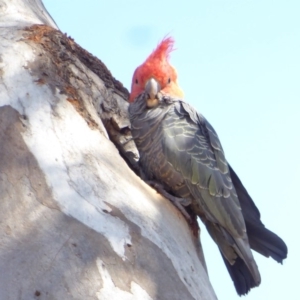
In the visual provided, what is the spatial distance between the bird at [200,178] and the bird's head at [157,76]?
17 mm

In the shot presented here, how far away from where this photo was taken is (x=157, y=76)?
483 centimetres

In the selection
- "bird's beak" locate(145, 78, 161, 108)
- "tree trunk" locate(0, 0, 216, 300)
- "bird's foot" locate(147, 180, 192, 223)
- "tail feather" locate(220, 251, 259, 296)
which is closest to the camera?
"tree trunk" locate(0, 0, 216, 300)

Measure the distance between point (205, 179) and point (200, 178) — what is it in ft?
0.13

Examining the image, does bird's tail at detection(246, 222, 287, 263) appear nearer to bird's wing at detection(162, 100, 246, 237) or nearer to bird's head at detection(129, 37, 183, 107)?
bird's wing at detection(162, 100, 246, 237)

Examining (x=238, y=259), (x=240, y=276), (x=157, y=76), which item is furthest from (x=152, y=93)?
(x=240, y=276)

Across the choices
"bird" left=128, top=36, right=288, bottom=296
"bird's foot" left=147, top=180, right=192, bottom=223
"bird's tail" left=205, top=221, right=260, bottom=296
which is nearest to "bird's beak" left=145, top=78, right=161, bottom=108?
"bird" left=128, top=36, right=288, bottom=296

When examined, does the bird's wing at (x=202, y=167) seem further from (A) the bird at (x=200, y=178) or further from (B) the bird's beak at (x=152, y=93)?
(B) the bird's beak at (x=152, y=93)

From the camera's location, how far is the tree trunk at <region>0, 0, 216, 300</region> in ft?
9.13

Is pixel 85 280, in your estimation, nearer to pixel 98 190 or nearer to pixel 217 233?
pixel 98 190

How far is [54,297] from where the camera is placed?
8.73 ft

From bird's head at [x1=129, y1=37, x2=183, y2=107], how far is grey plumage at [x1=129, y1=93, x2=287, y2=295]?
7.8 inches

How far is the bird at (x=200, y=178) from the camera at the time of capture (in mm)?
4242

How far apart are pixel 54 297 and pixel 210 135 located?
2305 mm

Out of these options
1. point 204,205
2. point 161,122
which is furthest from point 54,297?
point 161,122
